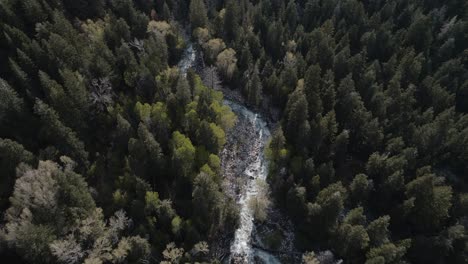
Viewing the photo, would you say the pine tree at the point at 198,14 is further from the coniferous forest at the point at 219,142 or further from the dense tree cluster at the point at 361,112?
the dense tree cluster at the point at 361,112

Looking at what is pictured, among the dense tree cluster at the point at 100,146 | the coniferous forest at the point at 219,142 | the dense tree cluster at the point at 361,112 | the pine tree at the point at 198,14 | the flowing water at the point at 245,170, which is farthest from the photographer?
the pine tree at the point at 198,14

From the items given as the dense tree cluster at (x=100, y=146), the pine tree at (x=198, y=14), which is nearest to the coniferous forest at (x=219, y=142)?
the dense tree cluster at (x=100, y=146)

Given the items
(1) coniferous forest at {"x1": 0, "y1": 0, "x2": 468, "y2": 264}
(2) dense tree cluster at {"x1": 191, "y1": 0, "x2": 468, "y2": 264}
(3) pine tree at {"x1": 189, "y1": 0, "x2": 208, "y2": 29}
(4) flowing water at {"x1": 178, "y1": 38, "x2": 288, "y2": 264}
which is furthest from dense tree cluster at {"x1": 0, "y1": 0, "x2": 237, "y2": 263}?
(3) pine tree at {"x1": 189, "y1": 0, "x2": 208, "y2": 29}

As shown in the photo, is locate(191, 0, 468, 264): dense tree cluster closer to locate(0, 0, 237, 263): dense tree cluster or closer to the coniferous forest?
the coniferous forest

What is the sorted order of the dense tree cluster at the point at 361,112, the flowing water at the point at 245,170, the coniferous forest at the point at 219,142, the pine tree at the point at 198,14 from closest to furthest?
1. the coniferous forest at the point at 219,142
2. the dense tree cluster at the point at 361,112
3. the flowing water at the point at 245,170
4. the pine tree at the point at 198,14

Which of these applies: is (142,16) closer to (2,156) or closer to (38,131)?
(38,131)

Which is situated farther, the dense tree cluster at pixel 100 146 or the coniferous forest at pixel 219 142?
the coniferous forest at pixel 219 142
